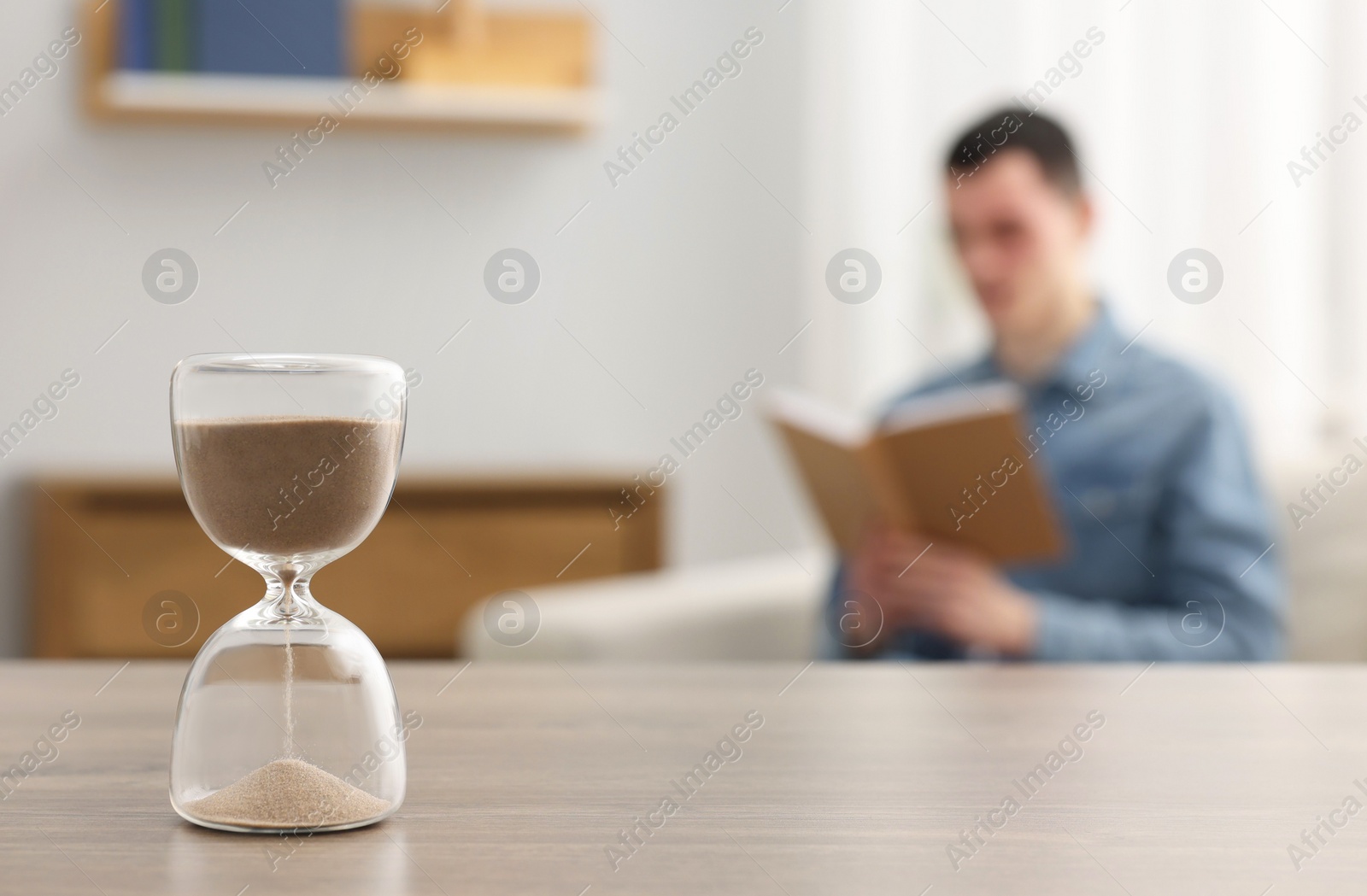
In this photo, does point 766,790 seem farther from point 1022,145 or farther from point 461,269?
point 461,269

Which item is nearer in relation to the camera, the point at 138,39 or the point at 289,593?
the point at 289,593

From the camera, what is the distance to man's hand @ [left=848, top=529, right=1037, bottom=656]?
1.73 m

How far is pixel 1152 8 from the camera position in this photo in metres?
3.02

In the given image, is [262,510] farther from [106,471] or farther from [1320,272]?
[1320,272]

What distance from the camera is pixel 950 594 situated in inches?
68.5

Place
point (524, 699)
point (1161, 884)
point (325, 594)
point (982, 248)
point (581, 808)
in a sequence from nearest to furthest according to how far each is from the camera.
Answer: point (1161, 884), point (581, 808), point (524, 699), point (982, 248), point (325, 594)

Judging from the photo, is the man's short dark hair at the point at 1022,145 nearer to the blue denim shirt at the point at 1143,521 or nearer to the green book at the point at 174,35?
the blue denim shirt at the point at 1143,521

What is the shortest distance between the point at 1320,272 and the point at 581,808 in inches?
111

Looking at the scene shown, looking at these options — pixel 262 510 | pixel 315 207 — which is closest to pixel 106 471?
pixel 315 207

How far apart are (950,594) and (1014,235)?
64cm

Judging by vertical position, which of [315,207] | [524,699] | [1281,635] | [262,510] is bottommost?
[1281,635]

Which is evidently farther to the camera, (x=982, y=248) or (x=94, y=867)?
(x=982, y=248)

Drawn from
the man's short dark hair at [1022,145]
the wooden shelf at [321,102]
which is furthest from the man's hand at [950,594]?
the wooden shelf at [321,102]

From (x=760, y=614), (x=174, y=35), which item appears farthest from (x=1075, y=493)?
(x=174, y=35)
